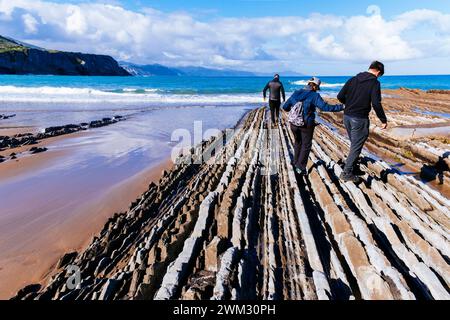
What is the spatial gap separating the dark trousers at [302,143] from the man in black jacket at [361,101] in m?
0.74

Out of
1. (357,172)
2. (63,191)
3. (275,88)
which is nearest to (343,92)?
(357,172)

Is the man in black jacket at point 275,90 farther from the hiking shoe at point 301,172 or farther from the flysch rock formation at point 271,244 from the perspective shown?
the flysch rock formation at point 271,244

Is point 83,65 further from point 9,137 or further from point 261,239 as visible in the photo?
point 261,239

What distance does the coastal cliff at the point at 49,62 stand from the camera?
105m

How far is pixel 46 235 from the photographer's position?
4941mm

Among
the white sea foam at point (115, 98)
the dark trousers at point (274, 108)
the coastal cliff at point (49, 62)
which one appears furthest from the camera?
the coastal cliff at point (49, 62)

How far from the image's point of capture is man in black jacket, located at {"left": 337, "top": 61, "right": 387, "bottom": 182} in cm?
490

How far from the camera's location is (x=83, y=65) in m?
127

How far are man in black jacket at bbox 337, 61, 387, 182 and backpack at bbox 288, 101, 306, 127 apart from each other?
2.42ft

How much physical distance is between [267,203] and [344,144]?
6.03 m

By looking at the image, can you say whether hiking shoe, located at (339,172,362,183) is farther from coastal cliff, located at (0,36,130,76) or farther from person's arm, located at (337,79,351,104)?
coastal cliff, located at (0,36,130,76)

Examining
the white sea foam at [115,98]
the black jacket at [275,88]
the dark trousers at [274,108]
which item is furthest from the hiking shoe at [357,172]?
the white sea foam at [115,98]

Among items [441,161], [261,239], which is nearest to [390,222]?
[261,239]
